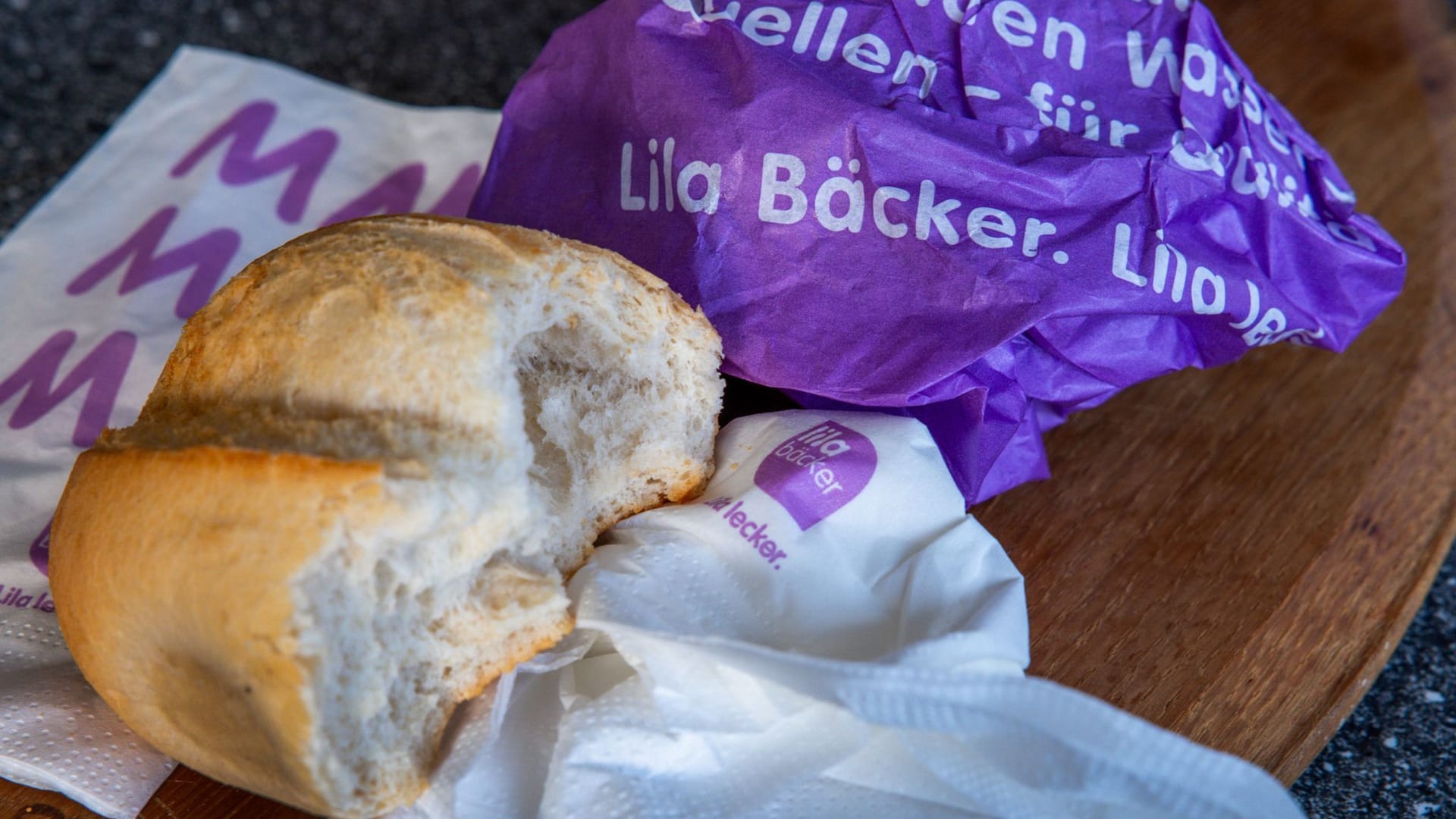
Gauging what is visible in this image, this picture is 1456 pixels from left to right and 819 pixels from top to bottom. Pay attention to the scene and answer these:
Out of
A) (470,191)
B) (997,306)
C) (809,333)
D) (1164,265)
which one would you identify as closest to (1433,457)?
(1164,265)

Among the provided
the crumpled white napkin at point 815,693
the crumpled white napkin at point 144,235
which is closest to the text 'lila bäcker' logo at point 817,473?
the crumpled white napkin at point 815,693

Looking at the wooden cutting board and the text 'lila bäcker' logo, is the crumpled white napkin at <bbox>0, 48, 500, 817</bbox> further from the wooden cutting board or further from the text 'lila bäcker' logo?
the text 'lila bäcker' logo

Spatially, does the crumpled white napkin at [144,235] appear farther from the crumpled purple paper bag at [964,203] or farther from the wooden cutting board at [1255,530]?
the crumpled purple paper bag at [964,203]

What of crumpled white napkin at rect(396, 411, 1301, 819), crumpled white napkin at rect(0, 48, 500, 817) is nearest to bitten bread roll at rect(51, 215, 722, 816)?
crumpled white napkin at rect(396, 411, 1301, 819)

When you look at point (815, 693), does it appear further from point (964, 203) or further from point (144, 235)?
point (144, 235)

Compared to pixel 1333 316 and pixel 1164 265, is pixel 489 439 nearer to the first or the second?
pixel 1164 265

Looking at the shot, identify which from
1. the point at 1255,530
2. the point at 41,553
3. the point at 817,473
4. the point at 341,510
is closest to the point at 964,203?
the point at 817,473

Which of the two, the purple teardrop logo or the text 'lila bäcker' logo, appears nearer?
the text 'lila bäcker' logo
